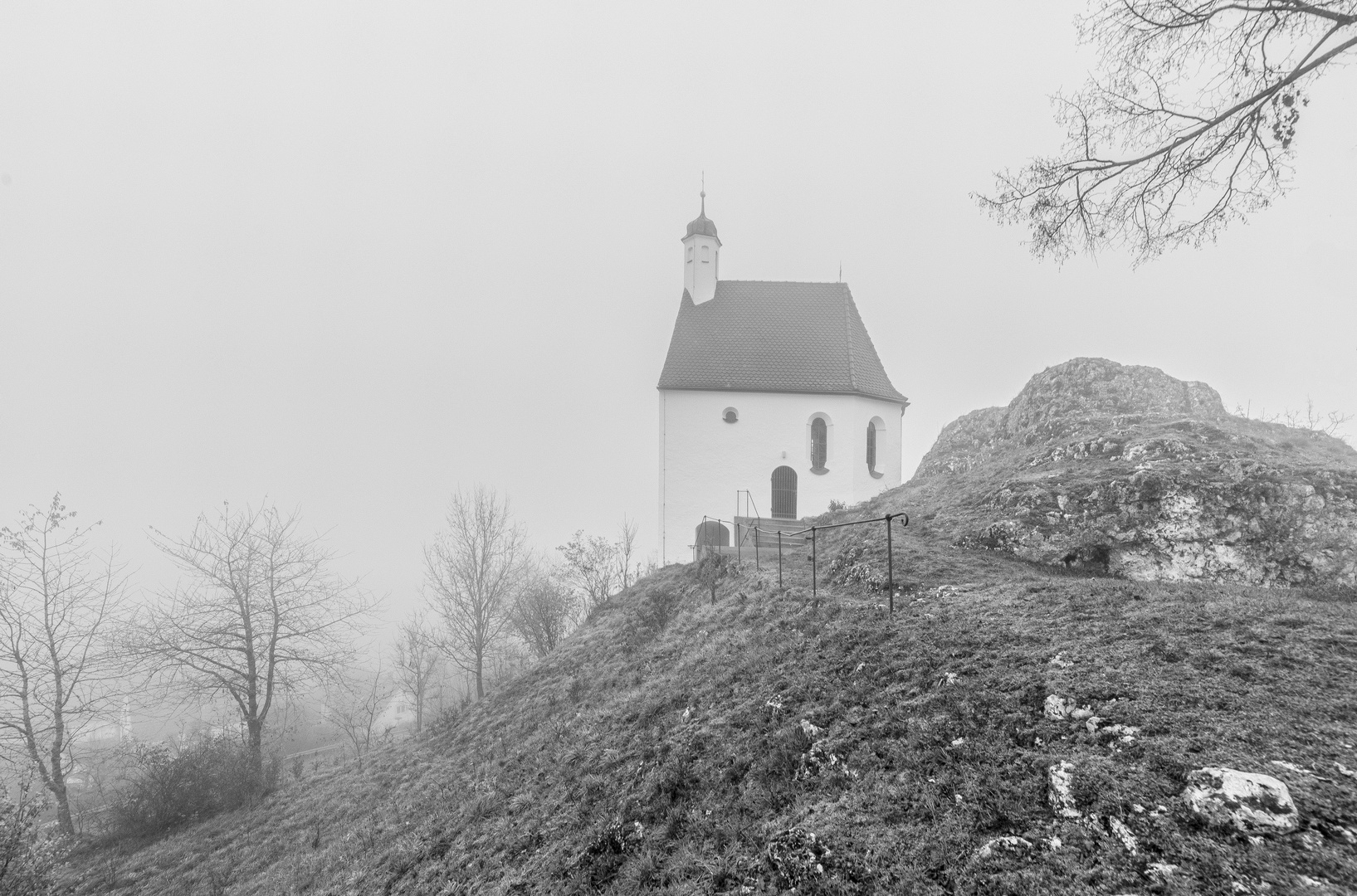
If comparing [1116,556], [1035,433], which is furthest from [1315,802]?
[1035,433]

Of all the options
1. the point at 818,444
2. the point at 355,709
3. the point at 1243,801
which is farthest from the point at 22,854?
the point at 355,709

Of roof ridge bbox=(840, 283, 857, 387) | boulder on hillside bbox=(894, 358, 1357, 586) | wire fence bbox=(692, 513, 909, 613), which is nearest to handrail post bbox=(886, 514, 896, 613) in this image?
wire fence bbox=(692, 513, 909, 613)

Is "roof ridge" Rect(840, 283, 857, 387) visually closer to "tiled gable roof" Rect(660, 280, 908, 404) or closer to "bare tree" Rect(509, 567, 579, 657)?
"tiled gable roof" Rect(660, 280, 908, 404)

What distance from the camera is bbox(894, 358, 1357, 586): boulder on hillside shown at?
672 cm

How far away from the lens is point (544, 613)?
18891 millimetres

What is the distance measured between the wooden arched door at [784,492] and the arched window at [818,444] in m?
0.86

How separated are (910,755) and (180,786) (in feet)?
51.1

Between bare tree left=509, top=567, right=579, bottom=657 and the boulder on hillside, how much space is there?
41.5 ft

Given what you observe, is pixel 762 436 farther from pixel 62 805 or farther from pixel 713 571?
pixel 62 805

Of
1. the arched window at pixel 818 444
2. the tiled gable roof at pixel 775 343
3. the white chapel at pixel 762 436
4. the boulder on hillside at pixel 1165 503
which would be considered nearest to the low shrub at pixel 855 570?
the boulder on hillside at pixel 1165 503

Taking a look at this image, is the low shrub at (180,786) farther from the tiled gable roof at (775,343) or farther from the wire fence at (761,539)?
the tiled gable roof at (775,343)

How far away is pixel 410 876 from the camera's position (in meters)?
5.82

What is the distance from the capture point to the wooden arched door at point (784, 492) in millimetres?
20094

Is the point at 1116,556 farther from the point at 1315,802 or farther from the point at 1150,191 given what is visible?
the point at 1315,802
